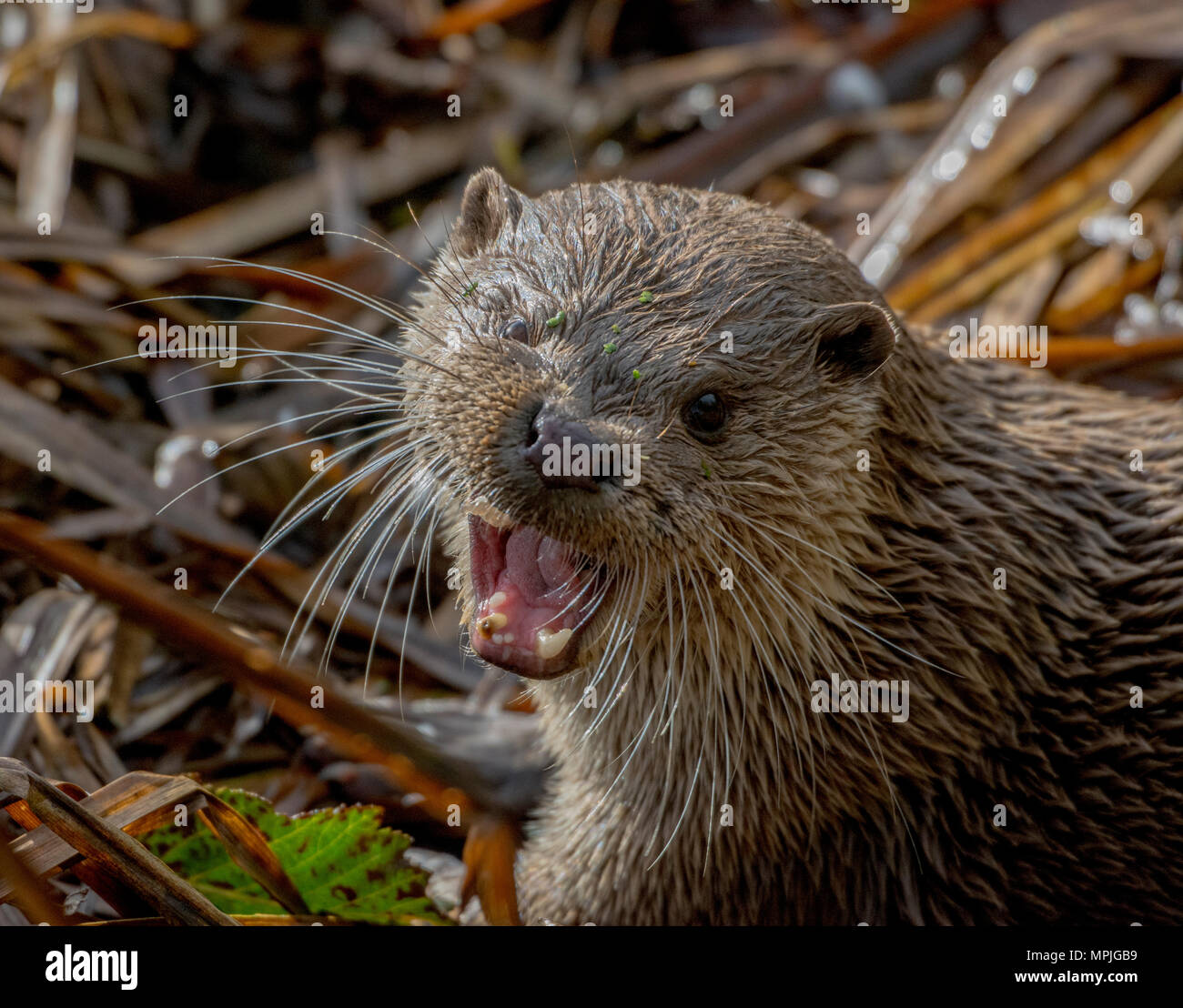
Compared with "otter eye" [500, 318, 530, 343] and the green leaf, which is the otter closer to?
"otter eye" [500, 318, 530, 343]

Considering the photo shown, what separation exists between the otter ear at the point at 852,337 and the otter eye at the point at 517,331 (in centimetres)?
49

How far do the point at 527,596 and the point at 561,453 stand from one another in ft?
1.10

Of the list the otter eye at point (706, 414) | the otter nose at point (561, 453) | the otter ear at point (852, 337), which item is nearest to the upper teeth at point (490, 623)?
the otter nose at point (561, 453)

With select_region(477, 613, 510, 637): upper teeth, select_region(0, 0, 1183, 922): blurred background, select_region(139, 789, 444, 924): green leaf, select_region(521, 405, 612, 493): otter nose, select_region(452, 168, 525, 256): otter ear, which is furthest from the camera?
select_region(0, 0, 1183, 922): blurred background

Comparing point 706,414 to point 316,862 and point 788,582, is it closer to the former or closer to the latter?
point 788,582

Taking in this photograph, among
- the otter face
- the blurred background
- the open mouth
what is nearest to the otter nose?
the otter face

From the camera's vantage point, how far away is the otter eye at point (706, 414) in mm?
2219

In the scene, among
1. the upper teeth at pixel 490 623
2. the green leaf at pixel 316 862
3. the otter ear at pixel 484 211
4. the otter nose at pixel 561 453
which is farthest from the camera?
the otter ear at pixel 484 211

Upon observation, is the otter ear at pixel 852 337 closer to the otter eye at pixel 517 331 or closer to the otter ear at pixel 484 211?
the otter eye at pixel 517 331

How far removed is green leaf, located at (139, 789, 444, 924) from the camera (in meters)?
2.40

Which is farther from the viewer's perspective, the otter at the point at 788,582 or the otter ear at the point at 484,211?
the otter ear at the point at 484,211
